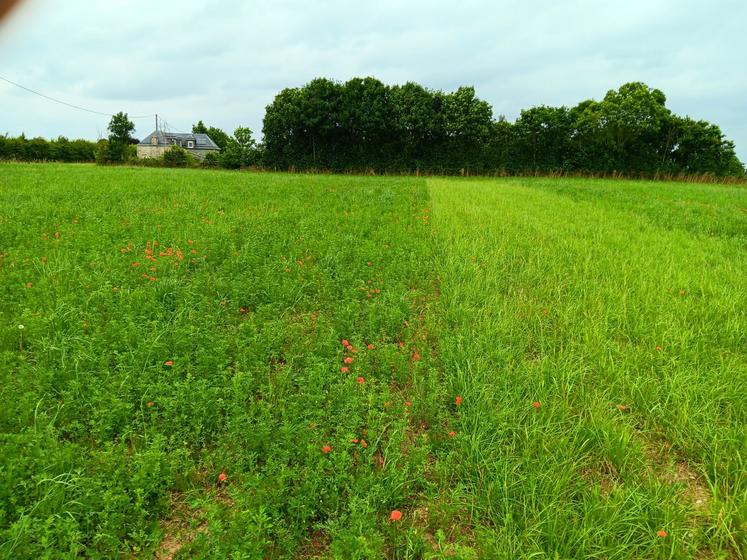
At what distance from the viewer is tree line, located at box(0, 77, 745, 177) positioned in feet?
87.7

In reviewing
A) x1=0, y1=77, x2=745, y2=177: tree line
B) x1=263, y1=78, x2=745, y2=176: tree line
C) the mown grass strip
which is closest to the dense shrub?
x1=0, y1=77, x2=745, y2=177: tree line

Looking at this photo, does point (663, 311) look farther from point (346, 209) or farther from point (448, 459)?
point (346, 209)

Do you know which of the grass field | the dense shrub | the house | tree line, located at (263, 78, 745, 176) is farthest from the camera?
the house

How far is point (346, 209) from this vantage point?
1012cm

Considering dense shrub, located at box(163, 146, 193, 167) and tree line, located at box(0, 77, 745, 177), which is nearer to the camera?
tree line, located at box(0, 77, 745, 177)

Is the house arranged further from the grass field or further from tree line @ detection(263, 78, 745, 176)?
the grass field

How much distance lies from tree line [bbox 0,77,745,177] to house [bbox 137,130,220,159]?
38.1 meters

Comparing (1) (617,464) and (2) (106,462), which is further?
(1) (617,464)

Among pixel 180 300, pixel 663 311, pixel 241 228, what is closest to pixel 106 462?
pixel 180 300

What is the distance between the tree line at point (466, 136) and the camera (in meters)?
26.7

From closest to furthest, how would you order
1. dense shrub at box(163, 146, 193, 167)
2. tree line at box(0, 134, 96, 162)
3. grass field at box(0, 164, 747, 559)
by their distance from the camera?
1. grass field at box(0, 164, 747, 559)
2. dense shrub at box(163, 146, 193, 167)
3. tree line at box(0, 134, 96, 162)

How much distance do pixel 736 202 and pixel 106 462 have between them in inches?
715

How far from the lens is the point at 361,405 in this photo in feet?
8.65

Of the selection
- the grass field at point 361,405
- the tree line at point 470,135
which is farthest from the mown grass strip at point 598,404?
the tree line at point 470,135
